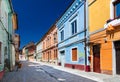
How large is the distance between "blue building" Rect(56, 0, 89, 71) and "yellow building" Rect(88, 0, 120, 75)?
136cm

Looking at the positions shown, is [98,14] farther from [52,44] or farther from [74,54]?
[52,44]

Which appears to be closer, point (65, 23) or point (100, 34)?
point (100, 34)

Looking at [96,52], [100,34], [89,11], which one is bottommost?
[96,52]

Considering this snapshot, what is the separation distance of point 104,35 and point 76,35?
674 centimetres

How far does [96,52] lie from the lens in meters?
17.2

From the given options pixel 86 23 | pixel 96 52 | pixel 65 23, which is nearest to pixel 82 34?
pixel 86 23

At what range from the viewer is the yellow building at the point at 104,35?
14.0m

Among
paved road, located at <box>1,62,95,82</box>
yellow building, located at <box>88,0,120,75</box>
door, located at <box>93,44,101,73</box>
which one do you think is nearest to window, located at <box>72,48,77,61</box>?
yellow building, located at <box>88,0,120,75</box>

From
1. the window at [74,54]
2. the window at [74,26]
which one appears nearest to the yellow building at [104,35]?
the window at [74,26]

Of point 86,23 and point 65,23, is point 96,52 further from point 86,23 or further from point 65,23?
point 65,23

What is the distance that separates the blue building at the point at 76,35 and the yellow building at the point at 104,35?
4.46ft

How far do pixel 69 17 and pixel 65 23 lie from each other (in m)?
2.46

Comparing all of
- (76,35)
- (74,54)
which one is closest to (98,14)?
(76,35)

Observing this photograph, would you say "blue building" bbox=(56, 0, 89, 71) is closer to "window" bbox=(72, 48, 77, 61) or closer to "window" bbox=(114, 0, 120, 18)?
"window" bbox=(72, 48, 77, 61)
